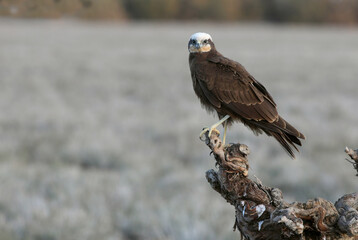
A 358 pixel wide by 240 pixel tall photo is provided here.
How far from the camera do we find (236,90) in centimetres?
264

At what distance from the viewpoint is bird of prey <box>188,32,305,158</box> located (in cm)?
249

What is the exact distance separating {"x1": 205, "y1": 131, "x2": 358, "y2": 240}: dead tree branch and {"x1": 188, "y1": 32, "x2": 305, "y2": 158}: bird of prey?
23 cm

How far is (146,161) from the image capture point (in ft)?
29.6

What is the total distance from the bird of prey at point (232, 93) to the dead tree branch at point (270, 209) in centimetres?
23

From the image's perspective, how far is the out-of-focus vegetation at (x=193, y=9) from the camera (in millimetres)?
3236

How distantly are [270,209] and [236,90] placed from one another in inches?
29.4

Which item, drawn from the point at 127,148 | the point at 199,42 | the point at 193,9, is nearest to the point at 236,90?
the point at 199,42

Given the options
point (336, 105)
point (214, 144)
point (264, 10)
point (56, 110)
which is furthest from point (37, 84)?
point (264, 10)

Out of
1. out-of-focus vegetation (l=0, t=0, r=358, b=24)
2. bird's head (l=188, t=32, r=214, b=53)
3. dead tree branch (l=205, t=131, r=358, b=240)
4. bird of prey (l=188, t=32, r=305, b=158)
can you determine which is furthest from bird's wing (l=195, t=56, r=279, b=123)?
out-of-focus vegetation (l=0, t=0, r=358, b=24)

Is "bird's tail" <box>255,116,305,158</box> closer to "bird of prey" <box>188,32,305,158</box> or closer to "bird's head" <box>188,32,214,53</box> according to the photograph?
"bird of prey" <box>188,32,305,158</box>

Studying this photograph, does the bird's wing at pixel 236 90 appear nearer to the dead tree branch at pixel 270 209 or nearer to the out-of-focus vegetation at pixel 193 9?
the dead tree branch at pixel 270 209

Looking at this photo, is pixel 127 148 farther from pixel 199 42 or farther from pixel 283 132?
pixel 283 132

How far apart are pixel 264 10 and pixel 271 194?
41296 mm

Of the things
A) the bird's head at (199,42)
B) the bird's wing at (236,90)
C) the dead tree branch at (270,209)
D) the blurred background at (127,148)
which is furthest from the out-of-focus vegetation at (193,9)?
the dead tree branch at (270,209)
